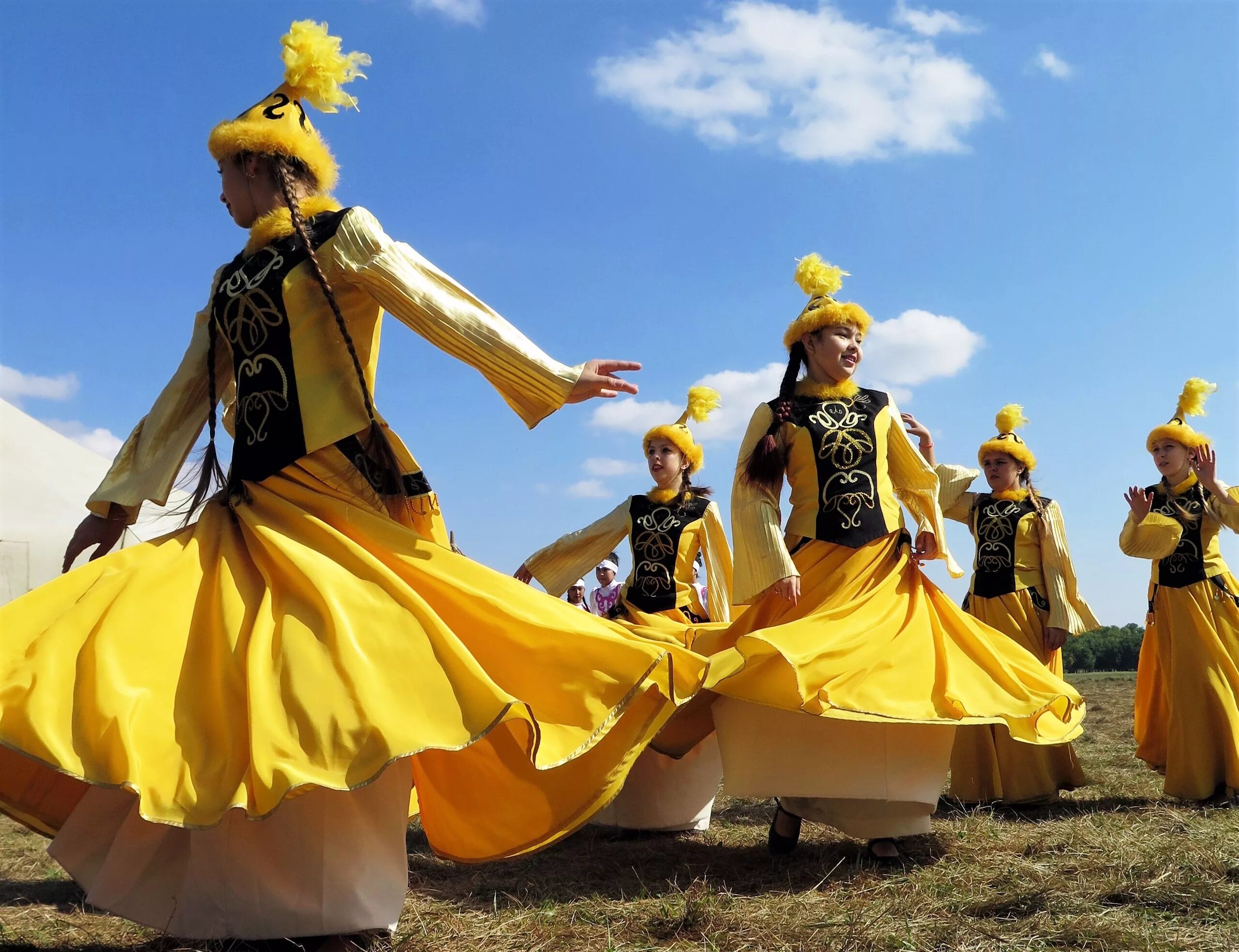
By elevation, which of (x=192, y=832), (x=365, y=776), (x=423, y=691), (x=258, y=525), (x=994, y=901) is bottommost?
(x=994, y=901)

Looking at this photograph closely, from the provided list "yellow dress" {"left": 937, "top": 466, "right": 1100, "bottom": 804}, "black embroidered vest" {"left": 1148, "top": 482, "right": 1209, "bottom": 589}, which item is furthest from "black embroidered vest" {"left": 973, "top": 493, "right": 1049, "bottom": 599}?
"black embroidered vest" {"left": 1148, "top": 482, "right": 1209, "bottom": 589}

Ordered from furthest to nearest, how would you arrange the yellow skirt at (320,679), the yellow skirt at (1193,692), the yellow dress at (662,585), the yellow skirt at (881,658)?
the yellow skirt at (1193,692) → the yellow dress at (662,585) → the yellow skirt at (881,658) → the yellow skirt at (320,679)

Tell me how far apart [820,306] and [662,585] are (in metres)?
1.91

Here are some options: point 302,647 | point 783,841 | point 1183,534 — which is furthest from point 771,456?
point 1183,534

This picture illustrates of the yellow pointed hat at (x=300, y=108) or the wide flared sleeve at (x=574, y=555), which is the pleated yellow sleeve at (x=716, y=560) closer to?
the wide flared sleeve at (x=574, y=555)

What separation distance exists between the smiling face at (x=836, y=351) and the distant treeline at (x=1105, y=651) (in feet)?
57.2

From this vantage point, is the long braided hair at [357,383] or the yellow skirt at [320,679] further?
the long braided hair at [357,383]

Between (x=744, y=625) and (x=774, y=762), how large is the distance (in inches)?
23.1

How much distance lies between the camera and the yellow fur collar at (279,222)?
3.02m

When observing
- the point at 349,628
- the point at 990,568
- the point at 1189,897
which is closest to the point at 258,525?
the point at 349,628

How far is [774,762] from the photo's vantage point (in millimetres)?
4039

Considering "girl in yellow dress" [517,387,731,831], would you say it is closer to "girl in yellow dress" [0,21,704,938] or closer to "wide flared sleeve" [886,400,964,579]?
"wide flared sleeve" [886,400,964,579]

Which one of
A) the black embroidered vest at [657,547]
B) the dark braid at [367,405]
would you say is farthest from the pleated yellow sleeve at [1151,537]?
the dark braid at [367,405]

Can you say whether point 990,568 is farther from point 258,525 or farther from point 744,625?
point 258,525
